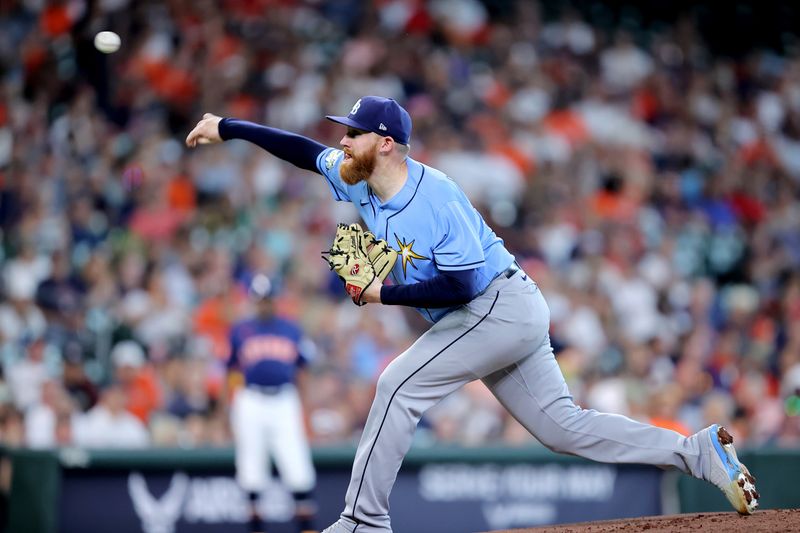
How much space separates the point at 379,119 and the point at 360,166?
0.63 feet

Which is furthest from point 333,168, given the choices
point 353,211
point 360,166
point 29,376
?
point 353,211

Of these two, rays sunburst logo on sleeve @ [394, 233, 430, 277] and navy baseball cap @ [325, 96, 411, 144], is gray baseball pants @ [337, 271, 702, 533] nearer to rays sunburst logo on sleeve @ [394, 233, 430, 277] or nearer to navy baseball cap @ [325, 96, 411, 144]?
rays sunburst logo on sleeve @ [394, 233, 430, 277]

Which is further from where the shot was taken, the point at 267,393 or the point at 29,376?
the point at 29,376

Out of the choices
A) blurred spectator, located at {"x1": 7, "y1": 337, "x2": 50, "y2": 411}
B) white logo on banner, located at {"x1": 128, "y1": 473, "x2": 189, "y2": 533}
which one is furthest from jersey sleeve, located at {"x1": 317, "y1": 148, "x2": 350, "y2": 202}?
blurred spectator, located at {"x1": 7, "y1": 337, "x2": 50, "y2": 411}

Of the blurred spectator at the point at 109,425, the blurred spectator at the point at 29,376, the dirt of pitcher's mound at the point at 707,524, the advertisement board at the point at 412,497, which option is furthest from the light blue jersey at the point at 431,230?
the blurred spectator at the point at 29,376

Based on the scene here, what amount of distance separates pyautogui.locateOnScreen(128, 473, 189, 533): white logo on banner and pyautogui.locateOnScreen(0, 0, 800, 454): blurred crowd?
2.48ft

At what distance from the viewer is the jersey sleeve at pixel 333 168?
4430 millimetres

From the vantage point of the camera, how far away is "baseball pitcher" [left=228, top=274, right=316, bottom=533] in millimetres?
7789

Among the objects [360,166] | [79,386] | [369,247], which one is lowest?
[79,386]

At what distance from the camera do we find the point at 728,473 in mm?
4383

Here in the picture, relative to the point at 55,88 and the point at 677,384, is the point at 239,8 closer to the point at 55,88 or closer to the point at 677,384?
the point at 55,88

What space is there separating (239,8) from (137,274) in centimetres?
361

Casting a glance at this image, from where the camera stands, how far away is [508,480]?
26.0ft

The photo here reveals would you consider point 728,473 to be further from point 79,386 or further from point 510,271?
point 79,386
